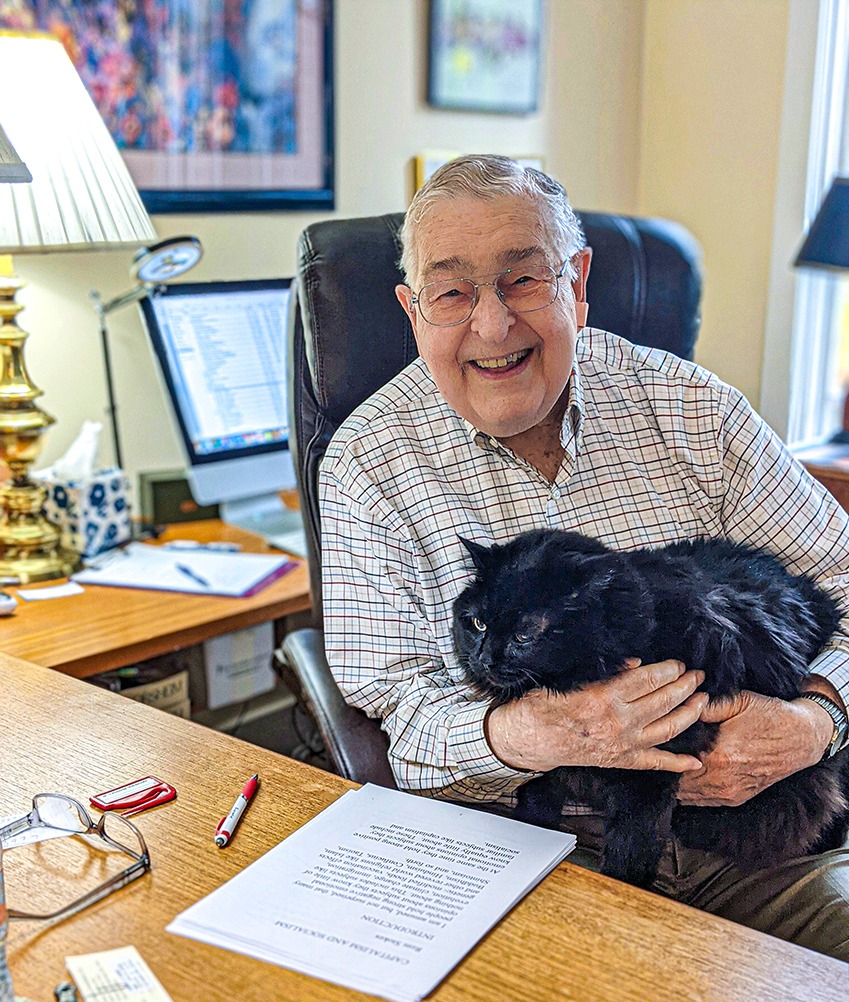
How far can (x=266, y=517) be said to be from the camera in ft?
7.43

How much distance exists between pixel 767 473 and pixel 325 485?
62cm

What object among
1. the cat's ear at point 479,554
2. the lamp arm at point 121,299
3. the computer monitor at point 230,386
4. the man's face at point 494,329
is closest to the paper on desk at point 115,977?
the cat's ear at point 479,554

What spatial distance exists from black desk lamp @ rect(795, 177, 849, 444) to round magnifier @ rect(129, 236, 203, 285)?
5.15 feet

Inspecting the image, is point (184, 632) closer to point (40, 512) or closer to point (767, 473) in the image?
point (40, 512)

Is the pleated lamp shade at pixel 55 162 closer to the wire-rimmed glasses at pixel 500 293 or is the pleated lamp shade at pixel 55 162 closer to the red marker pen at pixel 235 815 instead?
the wire-rimmed glasses at pixel 500 293

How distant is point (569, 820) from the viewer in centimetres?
134

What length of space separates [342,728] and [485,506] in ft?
1.16

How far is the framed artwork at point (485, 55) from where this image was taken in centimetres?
264

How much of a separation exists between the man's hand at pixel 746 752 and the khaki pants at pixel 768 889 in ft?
0.31

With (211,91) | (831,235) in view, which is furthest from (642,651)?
(831,235)

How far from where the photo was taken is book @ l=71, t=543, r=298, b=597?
73.5 inches

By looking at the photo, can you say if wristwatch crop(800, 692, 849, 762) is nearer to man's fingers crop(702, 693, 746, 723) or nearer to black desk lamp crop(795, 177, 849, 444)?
man's fingers crop(702, 693, 746, 723)

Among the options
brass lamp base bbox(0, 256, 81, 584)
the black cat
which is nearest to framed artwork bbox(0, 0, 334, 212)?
brass lamp base bbox(0, 256, 81, 584)

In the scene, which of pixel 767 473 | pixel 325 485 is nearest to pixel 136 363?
pixel 325 485
